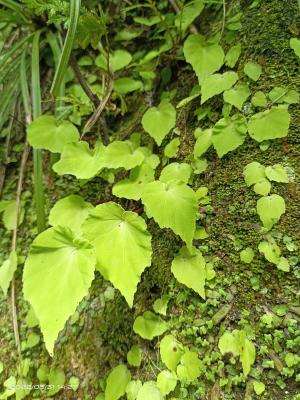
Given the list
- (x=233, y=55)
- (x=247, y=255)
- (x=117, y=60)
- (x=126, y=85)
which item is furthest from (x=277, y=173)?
(x=117, y=60)

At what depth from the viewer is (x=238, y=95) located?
1.18 metres

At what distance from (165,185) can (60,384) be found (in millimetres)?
740

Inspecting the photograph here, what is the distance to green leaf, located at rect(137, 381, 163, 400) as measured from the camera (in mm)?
958

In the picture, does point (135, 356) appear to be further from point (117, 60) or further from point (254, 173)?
point (117, 60)

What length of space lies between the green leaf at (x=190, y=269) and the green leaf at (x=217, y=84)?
525 millimetres

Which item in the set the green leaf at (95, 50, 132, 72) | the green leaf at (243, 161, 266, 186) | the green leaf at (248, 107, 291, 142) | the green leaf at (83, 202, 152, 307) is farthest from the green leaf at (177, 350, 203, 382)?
the green leaf at (95, 50, 132, 72)

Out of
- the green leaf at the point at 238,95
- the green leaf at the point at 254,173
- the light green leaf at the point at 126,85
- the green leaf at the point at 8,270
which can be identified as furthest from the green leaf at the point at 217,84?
the green leaf at the point at 8,270

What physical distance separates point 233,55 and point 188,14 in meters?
0.34

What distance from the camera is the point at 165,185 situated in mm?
1072

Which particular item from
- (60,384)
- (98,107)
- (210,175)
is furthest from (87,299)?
(98,107)

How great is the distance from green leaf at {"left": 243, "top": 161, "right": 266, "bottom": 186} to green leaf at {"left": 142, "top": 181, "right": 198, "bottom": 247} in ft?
0.65

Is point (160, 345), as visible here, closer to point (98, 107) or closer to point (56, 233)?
point (56, 233)

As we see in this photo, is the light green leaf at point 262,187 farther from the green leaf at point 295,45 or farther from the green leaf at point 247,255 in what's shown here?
the green leaf at point 295,45

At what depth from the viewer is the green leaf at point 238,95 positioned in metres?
1.16
